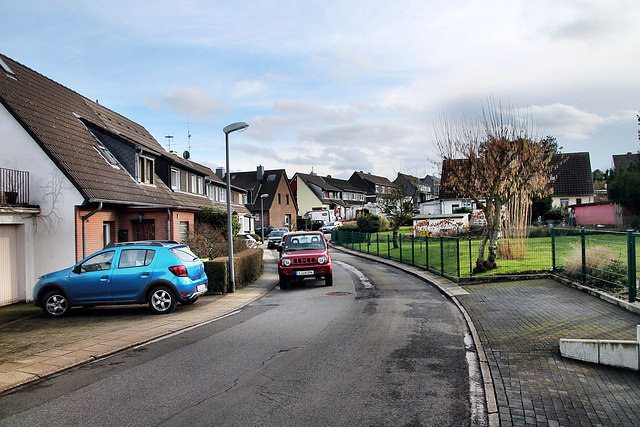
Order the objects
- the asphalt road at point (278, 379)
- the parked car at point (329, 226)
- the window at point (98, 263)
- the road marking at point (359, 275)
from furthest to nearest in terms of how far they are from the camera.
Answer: the parked car at point (329, 226) → the road marking at point (359, 275) → the window at point (98, 263) → the asphalt road at point (278, 379)

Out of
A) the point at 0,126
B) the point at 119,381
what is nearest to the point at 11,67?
the point at 0,126

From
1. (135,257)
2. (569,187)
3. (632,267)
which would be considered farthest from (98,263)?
(569,187)

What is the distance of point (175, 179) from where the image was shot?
27156 mm

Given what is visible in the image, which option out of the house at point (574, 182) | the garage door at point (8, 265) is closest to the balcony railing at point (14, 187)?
the garage door at point (8, 265)

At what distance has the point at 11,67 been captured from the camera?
17.4m

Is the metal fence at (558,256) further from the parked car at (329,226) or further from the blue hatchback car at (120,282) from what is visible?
the parked car at (329,226)

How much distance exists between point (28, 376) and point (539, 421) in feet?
22.2

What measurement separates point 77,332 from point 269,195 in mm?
54384

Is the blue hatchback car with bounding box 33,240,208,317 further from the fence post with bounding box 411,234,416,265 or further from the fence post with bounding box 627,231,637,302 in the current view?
the fence post with bounding box 411,234,416,265

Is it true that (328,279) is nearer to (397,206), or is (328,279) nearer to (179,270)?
(179,270)

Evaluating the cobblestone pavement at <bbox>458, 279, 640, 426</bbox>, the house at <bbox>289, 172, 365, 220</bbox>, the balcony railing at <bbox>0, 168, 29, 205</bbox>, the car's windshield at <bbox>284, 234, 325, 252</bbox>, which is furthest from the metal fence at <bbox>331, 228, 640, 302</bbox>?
the house at <bbox>289, 172, 365, 220</bbox>

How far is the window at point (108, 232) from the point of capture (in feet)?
55.4

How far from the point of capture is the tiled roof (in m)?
15.0

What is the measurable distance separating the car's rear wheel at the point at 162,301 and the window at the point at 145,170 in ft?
34.7
